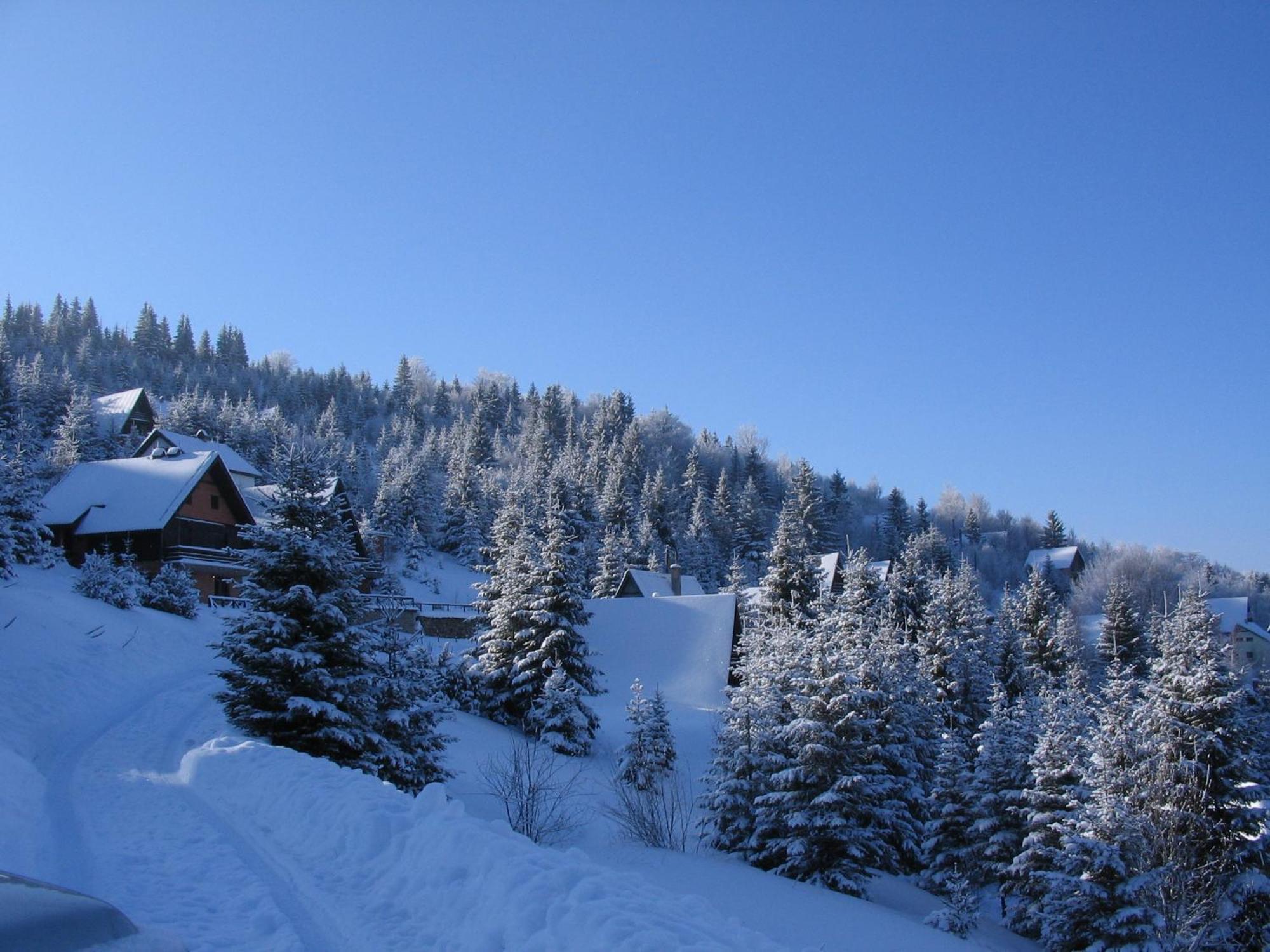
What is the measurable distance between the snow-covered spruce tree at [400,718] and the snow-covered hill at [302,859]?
1.71 m

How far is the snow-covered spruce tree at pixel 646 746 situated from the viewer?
22.5 m

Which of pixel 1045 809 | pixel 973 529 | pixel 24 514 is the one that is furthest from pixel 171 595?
pixel 973 529

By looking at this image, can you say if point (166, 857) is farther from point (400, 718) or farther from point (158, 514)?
point (158, 514)

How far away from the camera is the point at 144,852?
7.65 meters

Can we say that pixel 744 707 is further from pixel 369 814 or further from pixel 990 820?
pixel 369 814

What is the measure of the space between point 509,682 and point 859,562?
14.1m

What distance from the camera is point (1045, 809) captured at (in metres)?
19.0

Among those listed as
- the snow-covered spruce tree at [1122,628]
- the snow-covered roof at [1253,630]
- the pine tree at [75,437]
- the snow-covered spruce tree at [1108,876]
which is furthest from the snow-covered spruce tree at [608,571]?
the snow-covered roof at [1253,630]

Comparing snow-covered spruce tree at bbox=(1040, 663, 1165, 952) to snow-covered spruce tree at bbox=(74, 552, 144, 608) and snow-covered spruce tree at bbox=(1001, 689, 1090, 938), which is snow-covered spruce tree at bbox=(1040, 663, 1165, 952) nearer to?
snow-covered spruce tree at bbox=(1001, 689, 1090, 938)

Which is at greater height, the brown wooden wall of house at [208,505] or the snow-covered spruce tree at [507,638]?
the brown wooden wall of house at [208,505]

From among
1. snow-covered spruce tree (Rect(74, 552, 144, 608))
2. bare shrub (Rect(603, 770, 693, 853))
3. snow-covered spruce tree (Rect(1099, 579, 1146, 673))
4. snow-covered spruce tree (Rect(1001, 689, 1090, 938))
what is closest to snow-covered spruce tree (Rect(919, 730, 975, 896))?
snow-covered spruce tree (Rect(1001, 689, 1090, 938))

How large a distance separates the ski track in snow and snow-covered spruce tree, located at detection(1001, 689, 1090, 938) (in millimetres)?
15832

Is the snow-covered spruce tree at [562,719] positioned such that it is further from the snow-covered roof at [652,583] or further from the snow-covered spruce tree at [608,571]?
the snow-covered spruce tree at [608,571]

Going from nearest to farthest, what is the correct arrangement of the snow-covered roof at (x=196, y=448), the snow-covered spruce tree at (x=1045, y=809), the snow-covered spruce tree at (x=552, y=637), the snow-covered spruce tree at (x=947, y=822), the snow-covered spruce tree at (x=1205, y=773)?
the snow-covered spruce tree at (x=1205, y=773) → the snow-covered spruce tree at (x=1045, y=809) → the snow-covered spruce tree at (x=947, y=822) → the snow-covered spruce tree at (x=552, y=637) → the snow-covered roof at (x=196, y=448)
